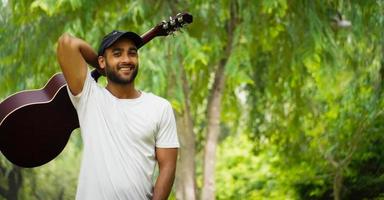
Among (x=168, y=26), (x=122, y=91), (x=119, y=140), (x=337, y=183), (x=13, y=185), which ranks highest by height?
(x=168, y=26)

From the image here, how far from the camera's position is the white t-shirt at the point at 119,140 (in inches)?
109

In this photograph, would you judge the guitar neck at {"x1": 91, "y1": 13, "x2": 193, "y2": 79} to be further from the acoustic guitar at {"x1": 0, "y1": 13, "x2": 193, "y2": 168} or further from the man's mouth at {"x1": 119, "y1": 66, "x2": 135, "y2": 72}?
the man's mouth at {"x1": 119, "y1": 66, "x2": 135, "y2": 72}

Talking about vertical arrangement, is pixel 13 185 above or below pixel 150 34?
below

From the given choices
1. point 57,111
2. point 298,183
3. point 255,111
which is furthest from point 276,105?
point 57,111

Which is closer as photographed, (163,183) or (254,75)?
(163,183)

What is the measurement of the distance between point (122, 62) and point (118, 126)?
0.74ft

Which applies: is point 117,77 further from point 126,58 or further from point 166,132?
point 166,132

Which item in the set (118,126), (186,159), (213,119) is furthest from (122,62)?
(213,119)

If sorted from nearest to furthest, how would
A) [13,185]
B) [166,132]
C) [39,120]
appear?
1. [166,132]
2. [39,120]
3. [13,185]

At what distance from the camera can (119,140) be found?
9.15ft

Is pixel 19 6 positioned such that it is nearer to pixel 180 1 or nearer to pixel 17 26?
pixel 17 26

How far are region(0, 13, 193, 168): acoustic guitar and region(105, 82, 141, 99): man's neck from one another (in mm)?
208

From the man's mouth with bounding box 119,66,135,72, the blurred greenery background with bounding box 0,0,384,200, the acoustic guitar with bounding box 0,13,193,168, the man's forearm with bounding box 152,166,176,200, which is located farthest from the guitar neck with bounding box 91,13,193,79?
the blurred greenery background with bounding box 0,0,384,200

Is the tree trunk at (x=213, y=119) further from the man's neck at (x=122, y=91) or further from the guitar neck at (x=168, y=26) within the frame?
the man's neck at (x=122, y=91)
